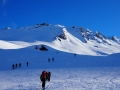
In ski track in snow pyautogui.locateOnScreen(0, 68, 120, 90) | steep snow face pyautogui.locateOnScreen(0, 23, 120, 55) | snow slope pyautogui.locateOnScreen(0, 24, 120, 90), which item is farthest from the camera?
steep snow face pyautogui.locateOnScreen(0, 23, 120, 55)

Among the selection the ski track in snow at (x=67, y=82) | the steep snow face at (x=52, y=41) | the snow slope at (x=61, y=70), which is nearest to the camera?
the ski track in snow at (x=67, y=82)

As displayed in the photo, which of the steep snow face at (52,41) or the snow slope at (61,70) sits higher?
the steep snow face at (52,41)

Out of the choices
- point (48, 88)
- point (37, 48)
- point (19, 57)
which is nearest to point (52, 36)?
point (37, 48)

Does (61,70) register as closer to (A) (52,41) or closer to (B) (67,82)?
(B) (67,82)

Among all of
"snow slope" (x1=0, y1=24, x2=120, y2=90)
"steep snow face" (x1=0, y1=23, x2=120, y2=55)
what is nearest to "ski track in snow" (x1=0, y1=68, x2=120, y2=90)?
"snow slope" (x1=0, y1=24, x2=120, y2=90)

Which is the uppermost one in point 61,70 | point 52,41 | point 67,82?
point 52,41

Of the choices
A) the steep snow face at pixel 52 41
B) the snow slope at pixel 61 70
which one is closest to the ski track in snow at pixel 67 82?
the snow slope at pixel 61 70

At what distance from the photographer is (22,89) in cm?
1588

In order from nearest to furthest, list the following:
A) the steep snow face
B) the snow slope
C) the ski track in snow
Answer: the ski track in snow → the snow slope → the steep snow face

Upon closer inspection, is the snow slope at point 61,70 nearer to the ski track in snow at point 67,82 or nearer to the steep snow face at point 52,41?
the ski track in snow at point 67,82

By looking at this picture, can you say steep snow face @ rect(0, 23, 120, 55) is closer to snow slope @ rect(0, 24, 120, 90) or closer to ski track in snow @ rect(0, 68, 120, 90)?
snow slope @ rect(0, 24, 120, 90)

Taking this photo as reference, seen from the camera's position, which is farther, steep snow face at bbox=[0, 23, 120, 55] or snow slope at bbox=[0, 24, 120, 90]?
steep snow face at bbox=[0, 23, 120, 55]

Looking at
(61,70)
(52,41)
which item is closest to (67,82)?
(61,70)

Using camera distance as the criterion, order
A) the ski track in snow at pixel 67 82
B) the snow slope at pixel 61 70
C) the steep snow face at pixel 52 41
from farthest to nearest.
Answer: the steep snow face at pixel 52 41 < the snow slope at pixel 61 70 < the ski track in snow at pixel 67 82
